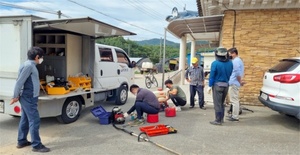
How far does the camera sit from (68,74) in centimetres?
693

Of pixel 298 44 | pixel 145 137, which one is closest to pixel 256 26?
pixel 298 44

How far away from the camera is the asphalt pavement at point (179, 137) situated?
4477 millimetres

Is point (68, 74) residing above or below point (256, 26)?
below

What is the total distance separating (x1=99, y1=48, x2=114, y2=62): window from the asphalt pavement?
1.88 meters

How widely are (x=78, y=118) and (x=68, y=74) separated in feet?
3.86

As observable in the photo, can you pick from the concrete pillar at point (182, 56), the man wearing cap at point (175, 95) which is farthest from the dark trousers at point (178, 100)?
the concrete pillar at point (182, 56)

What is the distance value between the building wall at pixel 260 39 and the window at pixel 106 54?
3.69 meters

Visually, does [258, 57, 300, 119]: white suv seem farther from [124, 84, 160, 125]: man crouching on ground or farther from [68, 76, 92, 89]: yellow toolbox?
[68, 76, 92, 89]: yellow toolbox

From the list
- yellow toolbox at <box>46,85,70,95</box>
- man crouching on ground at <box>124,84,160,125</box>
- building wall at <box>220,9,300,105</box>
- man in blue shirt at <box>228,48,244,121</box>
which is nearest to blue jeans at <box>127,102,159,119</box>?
man crouching on ground at <box>124,84,160,125</box>

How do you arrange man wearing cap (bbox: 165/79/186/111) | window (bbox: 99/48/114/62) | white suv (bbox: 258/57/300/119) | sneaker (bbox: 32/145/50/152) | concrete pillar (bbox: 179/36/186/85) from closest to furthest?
sneaker (bbox: 32/145/50/152), white suv (bbox: 258/57/300/119), man wearing cap (bbox: 165/79/186/111), window (bbox: 99/48/114/62), concrete pillar (bbox: 179/36/186/85)

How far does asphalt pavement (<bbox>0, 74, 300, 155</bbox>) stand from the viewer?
4477 millimetres

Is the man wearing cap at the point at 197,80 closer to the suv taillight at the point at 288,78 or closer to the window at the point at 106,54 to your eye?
the window at the point at 106,54

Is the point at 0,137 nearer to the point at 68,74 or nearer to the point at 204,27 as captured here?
the point at 68,74

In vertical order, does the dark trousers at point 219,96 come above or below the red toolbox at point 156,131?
above
